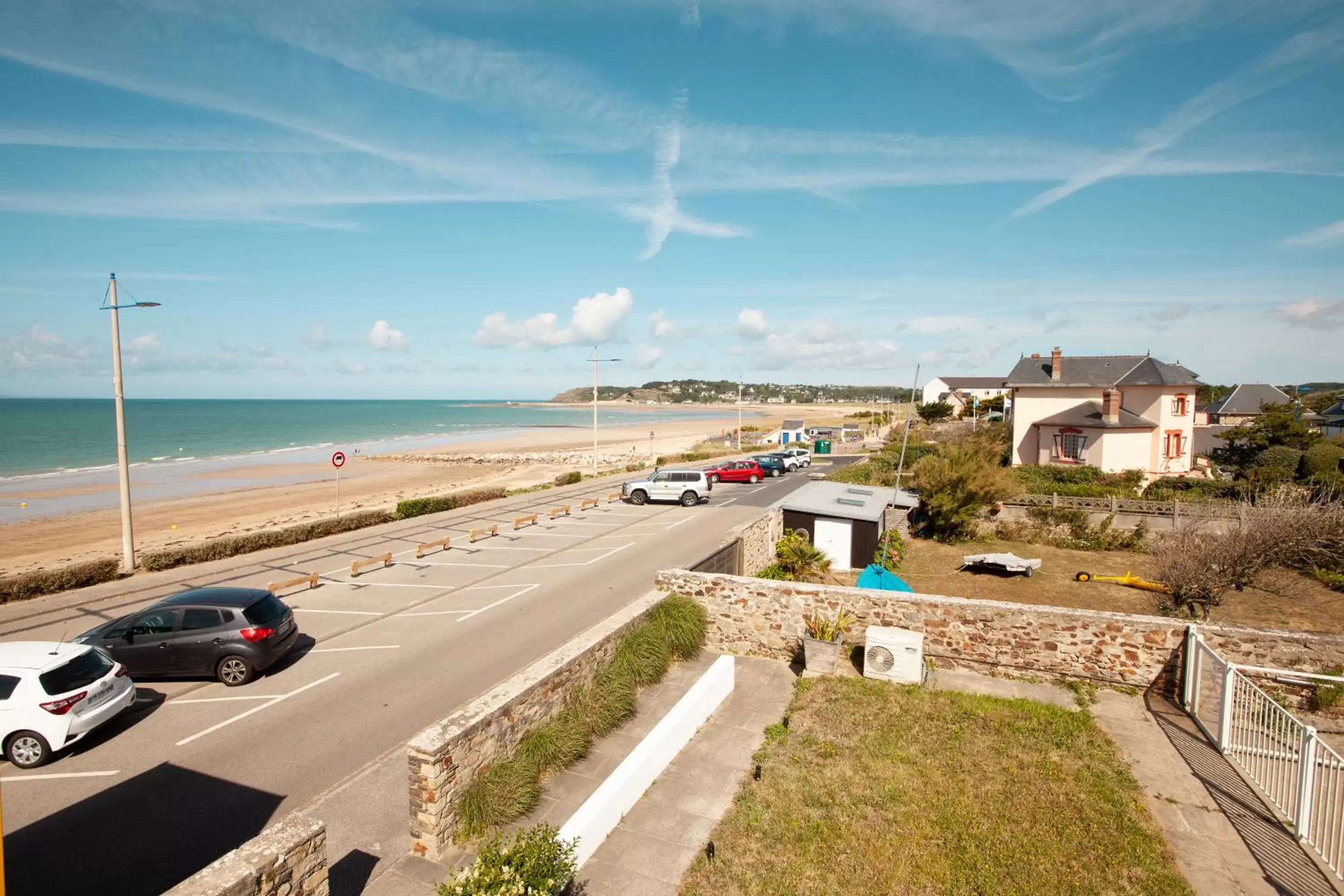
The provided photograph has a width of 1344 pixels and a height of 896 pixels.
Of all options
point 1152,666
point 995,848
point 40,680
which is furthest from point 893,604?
point 40,680

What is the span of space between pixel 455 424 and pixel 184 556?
129379mm

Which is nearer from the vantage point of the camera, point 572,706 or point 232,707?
point 572,706

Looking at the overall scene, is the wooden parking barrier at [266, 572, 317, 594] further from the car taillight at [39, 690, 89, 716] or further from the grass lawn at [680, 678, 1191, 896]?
the grass lawn at [680, 678, 1191, 896]

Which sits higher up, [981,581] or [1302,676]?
[1302,676]

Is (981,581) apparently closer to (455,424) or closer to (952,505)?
(952,505)

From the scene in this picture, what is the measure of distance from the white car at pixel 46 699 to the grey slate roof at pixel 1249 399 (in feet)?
279

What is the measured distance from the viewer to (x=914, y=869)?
6.75 metres

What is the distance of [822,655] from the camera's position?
11.8 meters

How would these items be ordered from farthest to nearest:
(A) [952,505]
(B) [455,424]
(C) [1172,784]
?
(B) [455,424]
(A) [952,505]
(C) [1172,784]

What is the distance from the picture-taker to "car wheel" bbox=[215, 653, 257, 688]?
11664 millimetres

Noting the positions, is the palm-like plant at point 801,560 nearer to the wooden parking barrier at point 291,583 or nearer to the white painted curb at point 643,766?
the white painted curb at point 643,766

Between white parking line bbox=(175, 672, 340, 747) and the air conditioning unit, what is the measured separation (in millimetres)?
9488

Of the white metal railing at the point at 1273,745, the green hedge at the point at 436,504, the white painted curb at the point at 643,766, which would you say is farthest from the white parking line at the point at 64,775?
the green hedge at the point at 436,504

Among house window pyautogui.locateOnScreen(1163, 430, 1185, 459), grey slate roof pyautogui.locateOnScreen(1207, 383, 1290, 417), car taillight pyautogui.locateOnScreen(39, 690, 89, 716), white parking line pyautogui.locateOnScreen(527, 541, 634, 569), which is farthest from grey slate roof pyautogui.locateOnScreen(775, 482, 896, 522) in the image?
grey slate roof pyautogui.locateOnScreen(1207, 383, 1290, 417)
